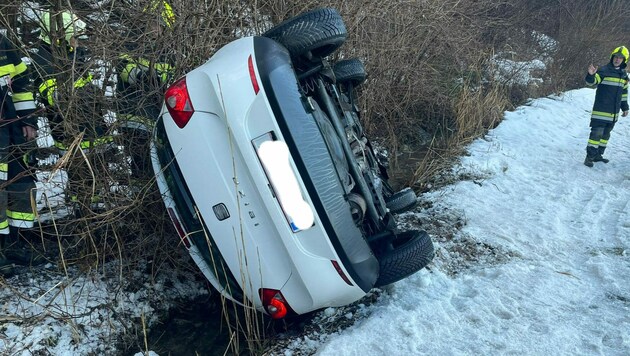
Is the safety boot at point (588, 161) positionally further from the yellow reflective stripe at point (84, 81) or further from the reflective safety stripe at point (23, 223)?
the reflective safety stripe at point (23, 223)

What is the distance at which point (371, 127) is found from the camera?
21.5 ft

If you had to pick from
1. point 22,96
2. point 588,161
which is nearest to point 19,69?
point 22,96

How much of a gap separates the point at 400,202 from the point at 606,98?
463 centimetres

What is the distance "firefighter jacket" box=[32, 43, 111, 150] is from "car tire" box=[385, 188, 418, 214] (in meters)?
2.20

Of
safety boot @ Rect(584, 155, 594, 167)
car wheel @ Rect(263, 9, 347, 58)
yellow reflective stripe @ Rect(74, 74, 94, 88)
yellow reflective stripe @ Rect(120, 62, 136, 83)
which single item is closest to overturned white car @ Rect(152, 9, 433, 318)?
car wheel @ Rect(263, 9, 347, 58)

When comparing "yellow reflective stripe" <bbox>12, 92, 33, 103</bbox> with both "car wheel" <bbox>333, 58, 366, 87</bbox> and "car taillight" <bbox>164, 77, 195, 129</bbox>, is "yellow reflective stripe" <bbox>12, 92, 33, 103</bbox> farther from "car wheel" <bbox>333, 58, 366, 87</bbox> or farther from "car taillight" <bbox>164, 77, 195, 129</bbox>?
"car wheel" <bbox>333, 58, 366, 87</bbox>

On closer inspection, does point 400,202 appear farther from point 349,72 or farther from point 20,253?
point 20,253

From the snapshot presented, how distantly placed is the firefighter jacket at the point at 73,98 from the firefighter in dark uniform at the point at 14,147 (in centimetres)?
14

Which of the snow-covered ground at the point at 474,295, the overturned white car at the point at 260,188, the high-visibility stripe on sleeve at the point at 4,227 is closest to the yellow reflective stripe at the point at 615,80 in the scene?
the snow-covered ground at the point at 474,295

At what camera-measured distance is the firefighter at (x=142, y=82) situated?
3543mm

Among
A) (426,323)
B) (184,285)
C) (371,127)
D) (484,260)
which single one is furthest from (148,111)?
(371,127)

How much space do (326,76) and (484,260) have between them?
76.1 inches

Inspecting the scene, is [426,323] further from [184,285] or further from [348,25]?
[348,25]

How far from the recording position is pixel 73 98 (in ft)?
10.7
